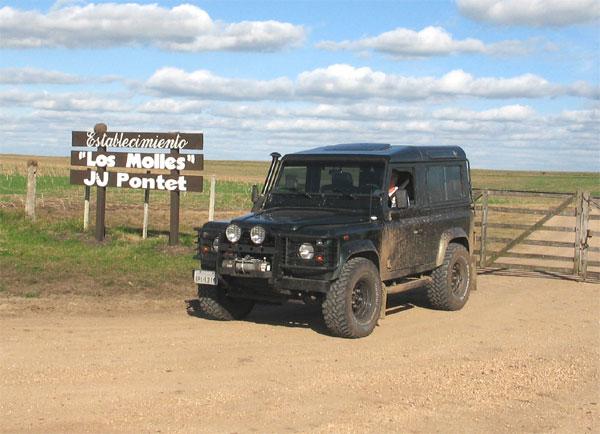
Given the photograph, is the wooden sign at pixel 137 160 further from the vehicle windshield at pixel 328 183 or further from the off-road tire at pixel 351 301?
the off-road tire at pixel 351 301

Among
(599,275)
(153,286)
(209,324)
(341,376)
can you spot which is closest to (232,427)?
(341,376)

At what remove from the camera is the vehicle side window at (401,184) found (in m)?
9.81

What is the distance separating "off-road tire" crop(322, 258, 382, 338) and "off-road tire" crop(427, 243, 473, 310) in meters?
1.86

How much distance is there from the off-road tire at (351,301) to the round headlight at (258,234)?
3.12 feet

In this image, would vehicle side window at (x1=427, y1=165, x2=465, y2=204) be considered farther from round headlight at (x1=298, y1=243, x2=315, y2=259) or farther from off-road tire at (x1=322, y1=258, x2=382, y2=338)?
round headlight at (x1=298, y1=243, x2=315, y2=259)

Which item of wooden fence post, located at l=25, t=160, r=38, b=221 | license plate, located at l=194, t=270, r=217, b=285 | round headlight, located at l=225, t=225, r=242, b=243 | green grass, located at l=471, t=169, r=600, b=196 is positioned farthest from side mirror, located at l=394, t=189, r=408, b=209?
green grass, located at l=471, t=169, r=600, b=196

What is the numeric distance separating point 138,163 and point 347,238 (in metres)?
A: 9.54

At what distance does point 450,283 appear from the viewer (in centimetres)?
1095

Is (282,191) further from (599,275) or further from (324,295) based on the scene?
(599,275)

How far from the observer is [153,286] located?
39.6 ft

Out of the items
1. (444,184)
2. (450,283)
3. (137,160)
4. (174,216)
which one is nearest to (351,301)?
(450,283)

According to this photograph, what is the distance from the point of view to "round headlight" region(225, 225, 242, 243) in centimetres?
892

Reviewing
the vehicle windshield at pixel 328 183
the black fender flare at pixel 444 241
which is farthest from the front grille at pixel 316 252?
the black fender flare at pixel 444 241

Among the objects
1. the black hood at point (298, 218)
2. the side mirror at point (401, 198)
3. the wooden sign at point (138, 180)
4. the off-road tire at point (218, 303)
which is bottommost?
the off-road tire at point (218, 303)
